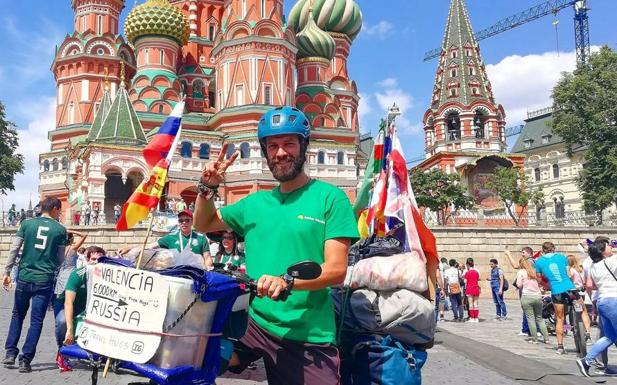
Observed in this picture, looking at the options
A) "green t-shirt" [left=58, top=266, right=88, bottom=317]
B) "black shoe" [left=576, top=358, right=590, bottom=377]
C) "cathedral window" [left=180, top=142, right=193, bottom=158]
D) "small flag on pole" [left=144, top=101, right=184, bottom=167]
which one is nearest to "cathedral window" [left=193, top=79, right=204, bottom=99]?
"cathedral window" [left=180, top=142, right=193, bottom=158]

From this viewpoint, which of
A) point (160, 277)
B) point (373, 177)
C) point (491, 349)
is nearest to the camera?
point (160, 277)

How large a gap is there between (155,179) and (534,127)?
62264 mm

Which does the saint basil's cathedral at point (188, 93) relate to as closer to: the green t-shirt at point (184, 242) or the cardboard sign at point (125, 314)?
the green t-shirt at point (184, 242)

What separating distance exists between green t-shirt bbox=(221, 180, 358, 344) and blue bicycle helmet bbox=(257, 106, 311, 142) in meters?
0.28

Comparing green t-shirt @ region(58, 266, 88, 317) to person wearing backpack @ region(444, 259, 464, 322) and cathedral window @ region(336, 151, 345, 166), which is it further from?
cathedral window @ region(336, 151, 345, 166)

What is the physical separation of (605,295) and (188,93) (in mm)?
35346

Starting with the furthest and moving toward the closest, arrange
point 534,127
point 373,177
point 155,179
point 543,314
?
point 534,127, point 543,314, point 373,177, point 155,179

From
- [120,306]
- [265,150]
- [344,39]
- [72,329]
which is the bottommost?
[72,329]

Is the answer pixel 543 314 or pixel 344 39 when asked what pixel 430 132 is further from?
pixel 543 314

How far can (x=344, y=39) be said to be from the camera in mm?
45250

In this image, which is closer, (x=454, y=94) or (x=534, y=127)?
(x=454, y=94)

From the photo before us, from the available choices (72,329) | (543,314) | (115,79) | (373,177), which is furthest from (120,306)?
(115,79)

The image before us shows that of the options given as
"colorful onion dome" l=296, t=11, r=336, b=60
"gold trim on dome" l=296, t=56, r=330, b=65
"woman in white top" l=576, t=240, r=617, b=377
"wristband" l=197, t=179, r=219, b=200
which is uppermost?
"colorful onion dome" l=296, t=11, r=336, b=60

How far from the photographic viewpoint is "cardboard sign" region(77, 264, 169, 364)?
7.23 ft
